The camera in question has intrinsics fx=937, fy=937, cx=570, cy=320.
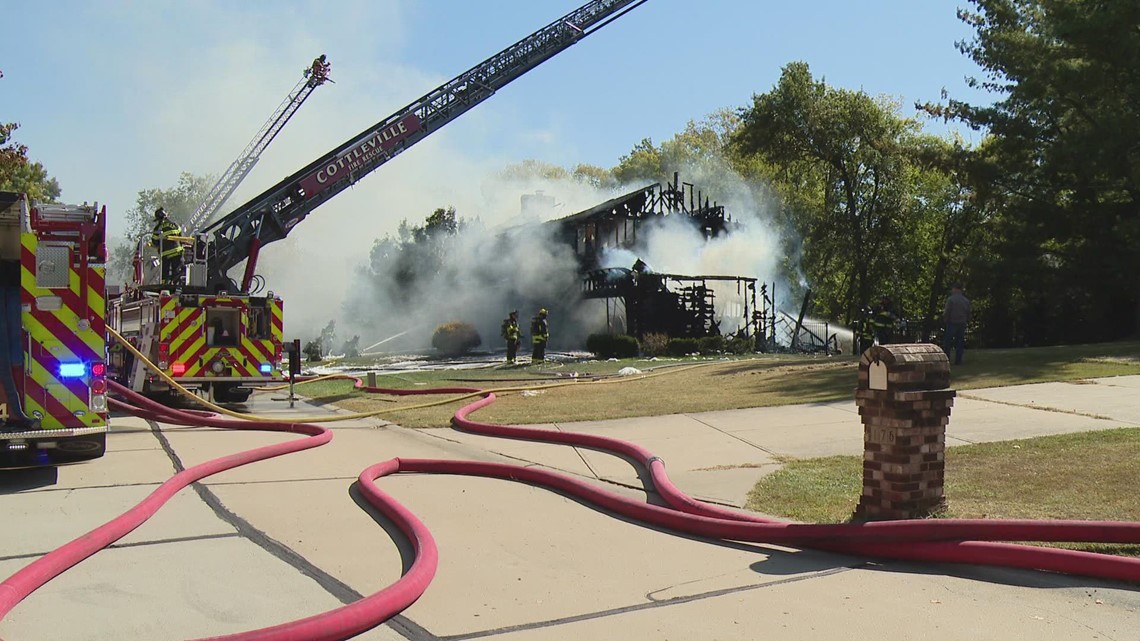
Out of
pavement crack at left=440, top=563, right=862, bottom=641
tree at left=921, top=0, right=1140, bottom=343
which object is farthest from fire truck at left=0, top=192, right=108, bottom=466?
tree at left=921, top=0, right=1140, bottom=343

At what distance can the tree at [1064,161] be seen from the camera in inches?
741

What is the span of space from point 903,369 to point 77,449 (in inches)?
218

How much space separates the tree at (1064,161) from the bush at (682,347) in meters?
7.51

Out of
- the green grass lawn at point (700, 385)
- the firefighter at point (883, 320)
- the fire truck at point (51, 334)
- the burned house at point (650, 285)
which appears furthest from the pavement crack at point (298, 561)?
the burned house at point (650, 285)

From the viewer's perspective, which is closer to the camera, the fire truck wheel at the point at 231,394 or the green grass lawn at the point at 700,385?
the green grass lawn at the point at 700,385

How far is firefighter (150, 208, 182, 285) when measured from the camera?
44.4 feet

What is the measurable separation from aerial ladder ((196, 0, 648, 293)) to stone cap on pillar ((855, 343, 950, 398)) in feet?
35.7

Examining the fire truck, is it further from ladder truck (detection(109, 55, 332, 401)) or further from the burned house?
the burned house

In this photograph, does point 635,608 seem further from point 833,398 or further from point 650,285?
point 650,285

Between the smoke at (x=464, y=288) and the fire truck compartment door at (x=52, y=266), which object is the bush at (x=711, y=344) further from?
the fire truck compartment door at (x=52, y=266)

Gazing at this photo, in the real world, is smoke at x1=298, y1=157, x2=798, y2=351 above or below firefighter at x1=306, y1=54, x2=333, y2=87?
below

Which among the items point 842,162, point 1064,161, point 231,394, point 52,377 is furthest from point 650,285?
point 52,377

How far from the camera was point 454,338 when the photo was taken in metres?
32.4

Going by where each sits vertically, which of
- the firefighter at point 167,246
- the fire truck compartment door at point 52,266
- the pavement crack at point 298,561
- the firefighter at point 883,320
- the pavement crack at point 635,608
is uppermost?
the firefighter at point 167,246
